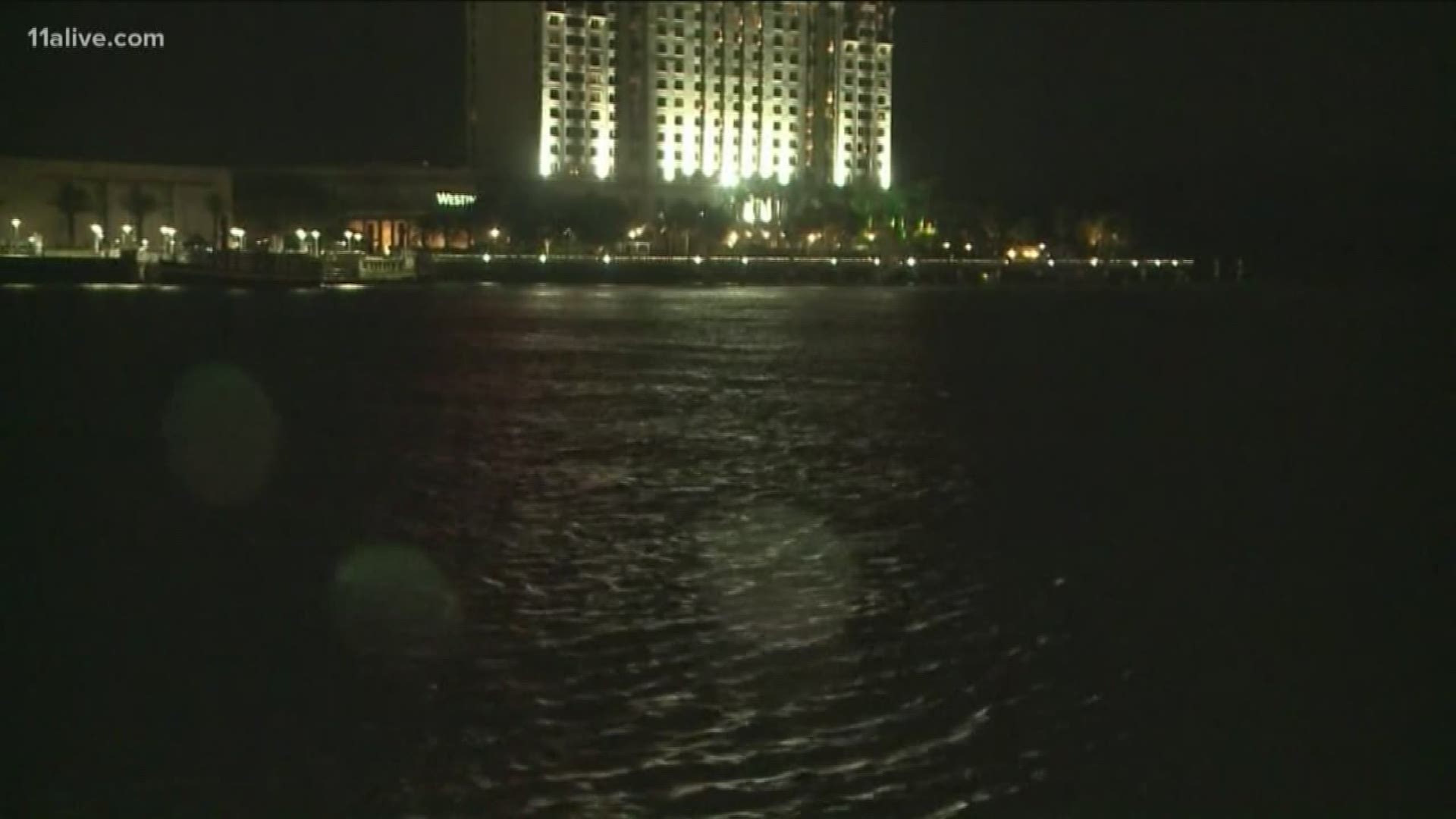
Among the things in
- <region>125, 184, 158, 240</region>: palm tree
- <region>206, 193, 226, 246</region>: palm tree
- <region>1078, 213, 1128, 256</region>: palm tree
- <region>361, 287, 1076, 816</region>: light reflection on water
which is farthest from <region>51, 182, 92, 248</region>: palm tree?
<region>1078, 213, 1128, 256</region>: palm tree

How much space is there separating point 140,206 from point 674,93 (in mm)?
34100

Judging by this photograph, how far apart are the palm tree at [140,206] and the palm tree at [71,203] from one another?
8.10 ft

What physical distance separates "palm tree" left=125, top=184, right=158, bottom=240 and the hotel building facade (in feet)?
65.9

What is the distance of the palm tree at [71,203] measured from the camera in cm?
5925

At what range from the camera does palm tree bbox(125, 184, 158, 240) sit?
6456cm

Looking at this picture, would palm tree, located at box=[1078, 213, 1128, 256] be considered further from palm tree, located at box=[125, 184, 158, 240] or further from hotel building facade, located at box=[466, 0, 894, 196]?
palm tree, located at box=[125, 184, 158, 240]

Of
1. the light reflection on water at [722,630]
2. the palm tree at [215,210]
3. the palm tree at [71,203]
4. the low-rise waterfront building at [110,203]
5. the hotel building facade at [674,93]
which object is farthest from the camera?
the hotel building facade at [674,93]

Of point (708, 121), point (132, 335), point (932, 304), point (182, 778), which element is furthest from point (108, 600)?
point (708, 121)

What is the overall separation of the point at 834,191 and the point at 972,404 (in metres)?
70.4

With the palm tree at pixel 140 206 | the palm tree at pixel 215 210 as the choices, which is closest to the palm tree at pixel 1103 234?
the palm tree at pixel 215 210

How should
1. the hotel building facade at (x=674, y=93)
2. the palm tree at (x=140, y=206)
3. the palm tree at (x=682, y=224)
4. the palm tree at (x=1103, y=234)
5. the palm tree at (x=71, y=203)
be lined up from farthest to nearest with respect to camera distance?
1. the palm tree at (x=1103, y=234)
2. the hotel building facade at (x=674, y=93)
3. the palm tree at (x=682, y=224)
4. the palm tree at (x=140, y=206)
5. the palm tree at (x=71, y=203)

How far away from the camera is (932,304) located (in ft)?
157

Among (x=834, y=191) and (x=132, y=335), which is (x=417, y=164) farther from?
(x=132, y=335)

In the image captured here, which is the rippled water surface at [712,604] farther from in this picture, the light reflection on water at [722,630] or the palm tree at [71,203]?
the palm tree at [71,203]
